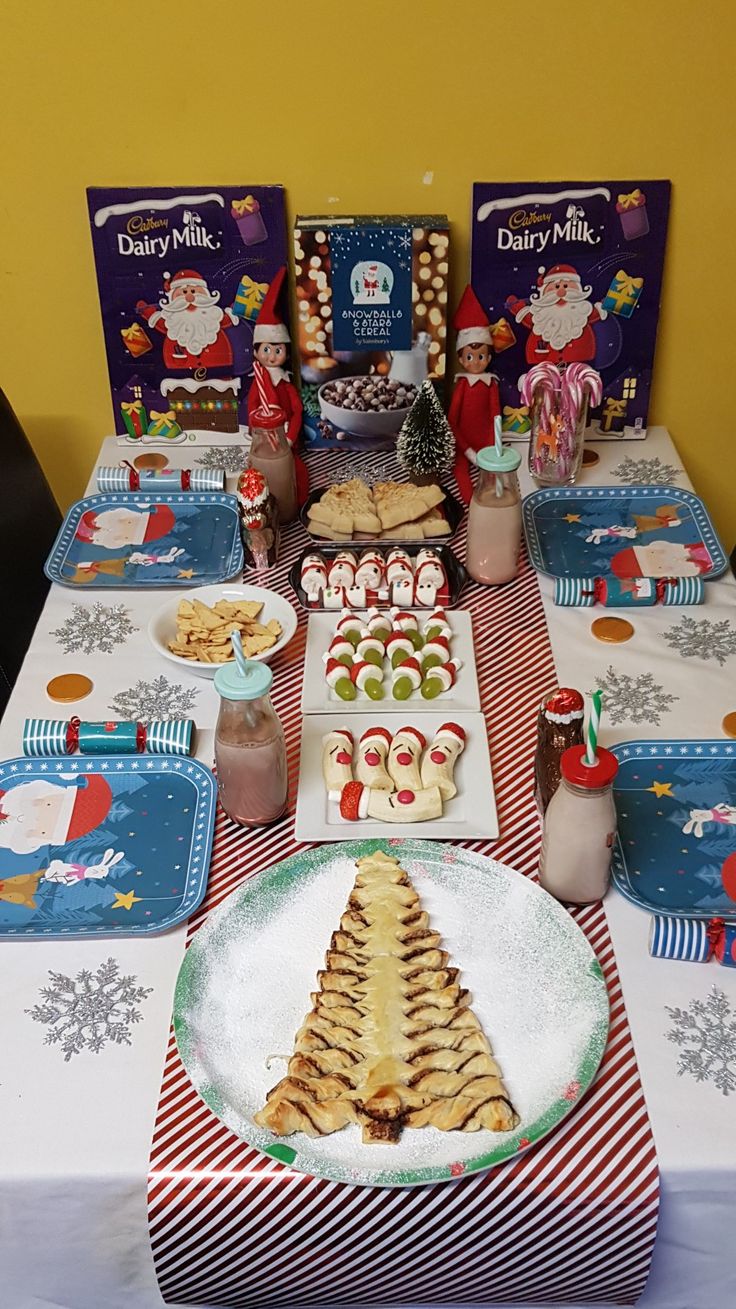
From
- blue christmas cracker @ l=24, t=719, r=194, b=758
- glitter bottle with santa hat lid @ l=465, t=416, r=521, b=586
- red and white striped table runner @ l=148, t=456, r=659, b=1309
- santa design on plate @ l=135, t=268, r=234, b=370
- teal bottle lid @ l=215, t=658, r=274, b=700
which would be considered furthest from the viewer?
santa design on plate @ l=135, t=268, r=234, b=370

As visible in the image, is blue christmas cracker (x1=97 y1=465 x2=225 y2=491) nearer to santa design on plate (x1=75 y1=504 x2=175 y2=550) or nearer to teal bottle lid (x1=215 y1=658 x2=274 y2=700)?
santa design on plate (x1=75 y1=504 x2=175 y2=550)

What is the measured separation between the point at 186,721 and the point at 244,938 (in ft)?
1.06

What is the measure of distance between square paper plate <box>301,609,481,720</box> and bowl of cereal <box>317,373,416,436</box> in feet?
1.82

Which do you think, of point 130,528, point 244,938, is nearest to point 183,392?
point 130,528

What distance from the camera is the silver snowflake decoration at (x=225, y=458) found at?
195 cm

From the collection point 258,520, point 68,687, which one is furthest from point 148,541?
point 68,687

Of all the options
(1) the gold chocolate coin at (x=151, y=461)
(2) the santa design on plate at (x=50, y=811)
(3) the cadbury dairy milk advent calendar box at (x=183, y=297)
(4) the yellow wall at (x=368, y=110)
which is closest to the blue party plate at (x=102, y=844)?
(2) the santa design on plate at (x=50, y=811)

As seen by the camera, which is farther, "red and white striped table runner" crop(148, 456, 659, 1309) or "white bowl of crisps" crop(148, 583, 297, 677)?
"white bowl of crisps" crop(148, 583, 297, 677)

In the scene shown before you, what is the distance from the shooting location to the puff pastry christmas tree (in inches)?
38.5

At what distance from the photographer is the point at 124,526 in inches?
71.2

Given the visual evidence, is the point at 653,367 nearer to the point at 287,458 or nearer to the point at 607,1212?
the point at 287,458

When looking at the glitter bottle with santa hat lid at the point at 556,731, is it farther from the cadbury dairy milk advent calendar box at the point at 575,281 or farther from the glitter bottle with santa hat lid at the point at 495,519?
the cadbury dairy milk advent calendar box at the point at 575,281

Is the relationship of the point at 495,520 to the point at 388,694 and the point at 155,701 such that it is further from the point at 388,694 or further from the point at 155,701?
the point at 155,701

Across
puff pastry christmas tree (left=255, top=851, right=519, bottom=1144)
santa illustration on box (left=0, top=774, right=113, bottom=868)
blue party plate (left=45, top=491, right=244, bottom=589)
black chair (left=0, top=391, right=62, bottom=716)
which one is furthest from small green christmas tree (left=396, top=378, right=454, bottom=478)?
puff pastry christmas tree (left=255, top=851, right=519, bottom=1144)
